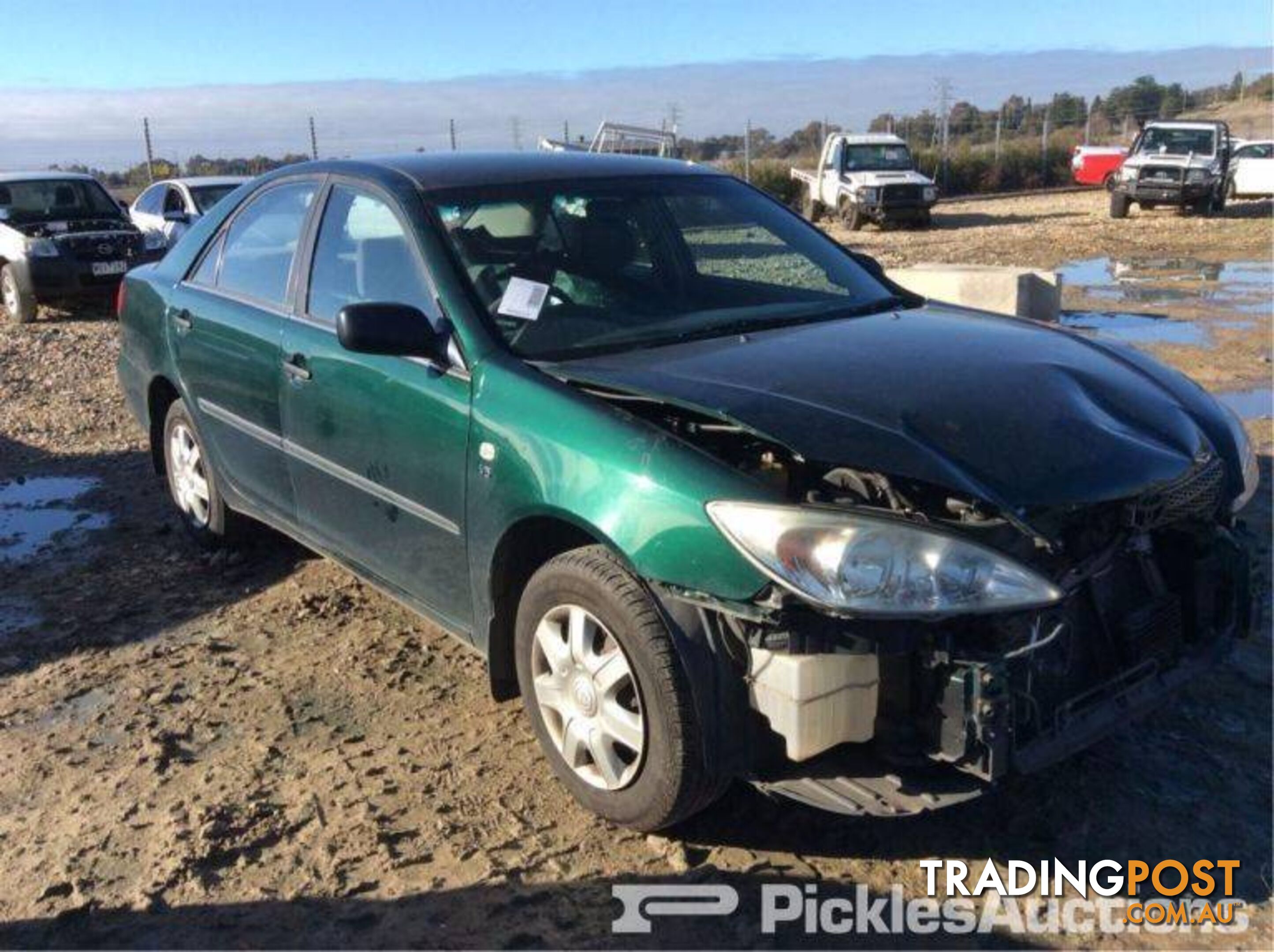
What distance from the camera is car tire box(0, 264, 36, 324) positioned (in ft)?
43.3

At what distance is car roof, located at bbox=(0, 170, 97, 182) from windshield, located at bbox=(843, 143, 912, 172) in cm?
1604

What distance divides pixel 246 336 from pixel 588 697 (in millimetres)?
2277

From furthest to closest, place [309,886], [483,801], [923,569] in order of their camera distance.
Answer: [483,801]
[309,886]
[923,569]

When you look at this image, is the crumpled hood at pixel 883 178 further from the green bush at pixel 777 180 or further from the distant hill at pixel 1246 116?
the distant hill at pixel 1246 116

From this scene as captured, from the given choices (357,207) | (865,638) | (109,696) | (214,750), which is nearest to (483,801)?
(214,750)

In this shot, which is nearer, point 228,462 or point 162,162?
point 228,462

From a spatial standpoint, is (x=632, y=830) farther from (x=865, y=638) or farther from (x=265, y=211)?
(x=265, y=211)

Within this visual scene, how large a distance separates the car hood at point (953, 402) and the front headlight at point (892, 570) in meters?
0.18

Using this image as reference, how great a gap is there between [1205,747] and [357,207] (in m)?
3.26

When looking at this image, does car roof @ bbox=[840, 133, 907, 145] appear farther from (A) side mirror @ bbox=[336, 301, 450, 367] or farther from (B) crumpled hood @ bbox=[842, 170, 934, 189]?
(A) side mirror @ bbox=[336, 301, 450, 367]

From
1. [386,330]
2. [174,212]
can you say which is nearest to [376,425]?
[386,330]

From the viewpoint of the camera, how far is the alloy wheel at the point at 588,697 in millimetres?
3023

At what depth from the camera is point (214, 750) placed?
3773 mm

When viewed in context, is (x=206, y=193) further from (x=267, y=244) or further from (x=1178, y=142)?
(x=1178, y=142)
